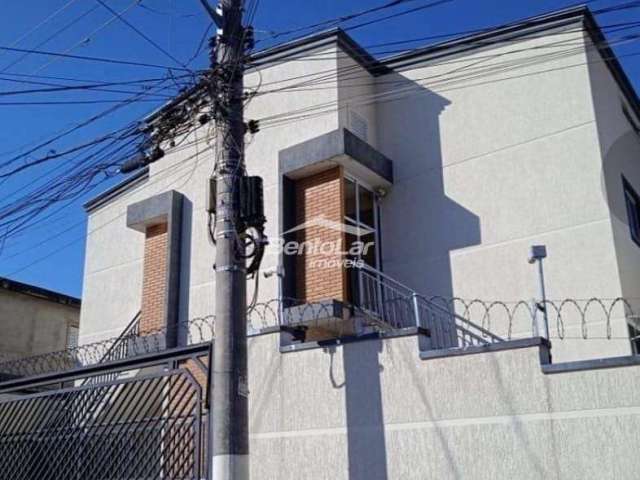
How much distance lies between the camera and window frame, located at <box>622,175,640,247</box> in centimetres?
1029

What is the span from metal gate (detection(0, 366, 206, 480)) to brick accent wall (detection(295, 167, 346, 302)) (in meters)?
2.33

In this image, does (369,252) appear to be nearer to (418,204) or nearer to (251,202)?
(418,204)

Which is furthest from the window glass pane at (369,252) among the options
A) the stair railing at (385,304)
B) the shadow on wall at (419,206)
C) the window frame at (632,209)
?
the window frame at (632,209)

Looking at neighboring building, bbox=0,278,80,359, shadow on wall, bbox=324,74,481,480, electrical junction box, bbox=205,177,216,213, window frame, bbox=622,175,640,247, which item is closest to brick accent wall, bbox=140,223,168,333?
shadow on wall, bbox=324,74,481,480

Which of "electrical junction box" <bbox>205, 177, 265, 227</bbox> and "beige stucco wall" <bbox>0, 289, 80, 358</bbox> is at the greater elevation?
"beige stucco wall" <bbox>0, 289, 80, 358</bbox>

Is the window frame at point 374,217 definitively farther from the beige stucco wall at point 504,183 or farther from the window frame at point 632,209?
the window frame at point 632,209

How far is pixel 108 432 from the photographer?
8.81 m

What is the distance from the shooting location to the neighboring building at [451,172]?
9367mm

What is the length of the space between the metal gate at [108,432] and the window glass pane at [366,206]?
3.98 m

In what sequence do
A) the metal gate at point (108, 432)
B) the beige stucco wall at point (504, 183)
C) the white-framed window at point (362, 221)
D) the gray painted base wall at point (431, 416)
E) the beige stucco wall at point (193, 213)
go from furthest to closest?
1. the beige stucco wall at point (193, 213)
2. the white-framed window at point (362, 221)
3. the beige stucco wall at point (504, 183)
4. the metal gate at point (108, 432)
5. the gray painted base wall at point (431, 416)

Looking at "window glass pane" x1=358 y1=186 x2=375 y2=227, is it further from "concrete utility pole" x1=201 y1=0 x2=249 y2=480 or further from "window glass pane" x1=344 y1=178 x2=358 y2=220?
"concrete utility pole" x1=201 y1=0 x2=249 y2=480

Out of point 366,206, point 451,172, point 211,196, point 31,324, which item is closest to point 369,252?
point 366,206

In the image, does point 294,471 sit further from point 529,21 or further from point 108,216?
point 108,216

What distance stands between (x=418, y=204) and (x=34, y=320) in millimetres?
13348
